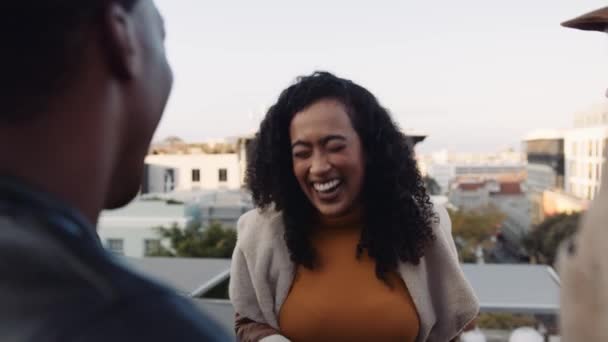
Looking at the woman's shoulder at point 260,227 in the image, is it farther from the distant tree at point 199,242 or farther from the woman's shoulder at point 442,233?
the distant tree at point 199,242

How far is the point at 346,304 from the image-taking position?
5.11ft

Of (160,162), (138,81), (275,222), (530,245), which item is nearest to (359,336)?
(275,222)

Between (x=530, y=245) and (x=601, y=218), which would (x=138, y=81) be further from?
(x=530, y=245)

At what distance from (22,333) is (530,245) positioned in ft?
105

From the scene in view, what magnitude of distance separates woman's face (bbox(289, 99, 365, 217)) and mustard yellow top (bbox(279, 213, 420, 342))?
119 millimetres

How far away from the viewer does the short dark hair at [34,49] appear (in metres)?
0.43

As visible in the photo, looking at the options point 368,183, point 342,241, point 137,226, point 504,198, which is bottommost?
point 504,198

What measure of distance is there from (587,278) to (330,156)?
1177 millimetres

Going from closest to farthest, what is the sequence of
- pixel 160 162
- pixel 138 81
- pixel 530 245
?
pixel 138 81 → pixel 530 245 → pixel 160 162

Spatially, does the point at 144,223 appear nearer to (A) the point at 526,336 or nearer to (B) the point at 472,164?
(A) the point at 526,336

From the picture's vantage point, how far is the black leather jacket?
1.29ft

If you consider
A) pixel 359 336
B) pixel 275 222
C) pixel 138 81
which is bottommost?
pixel 359 336

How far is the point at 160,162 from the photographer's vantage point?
43062mm

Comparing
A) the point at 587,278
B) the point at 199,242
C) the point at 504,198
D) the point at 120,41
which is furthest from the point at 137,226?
the point at 504,198
